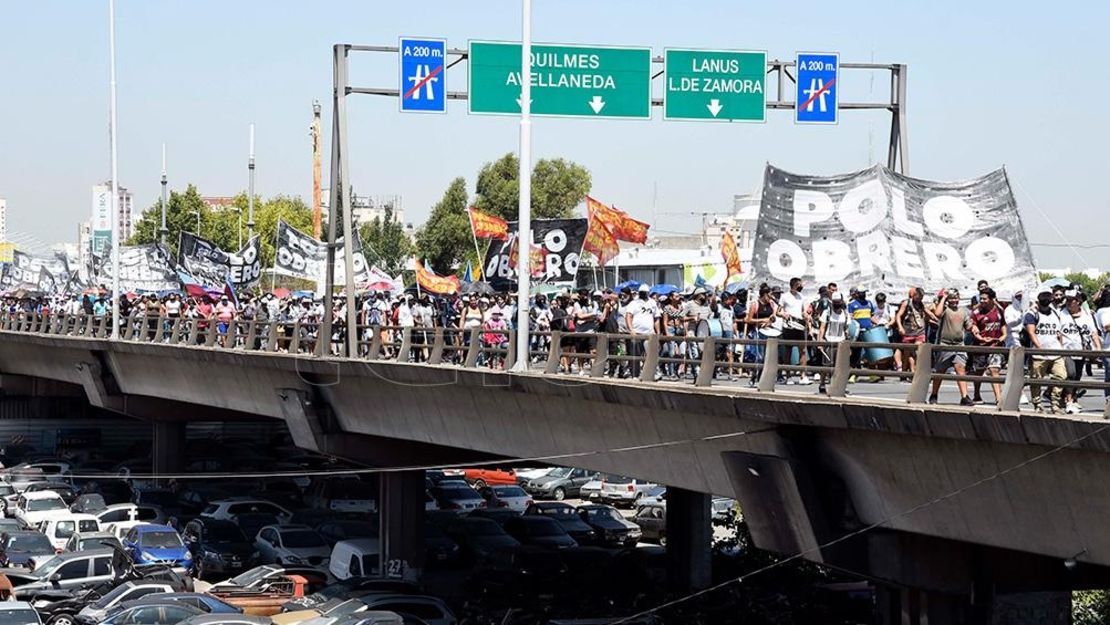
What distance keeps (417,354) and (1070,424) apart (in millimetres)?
18653

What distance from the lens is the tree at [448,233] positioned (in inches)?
3575

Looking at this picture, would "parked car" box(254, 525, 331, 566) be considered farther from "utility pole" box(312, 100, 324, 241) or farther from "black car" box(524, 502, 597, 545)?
"utility pole" box(312, 100, 324, 241)

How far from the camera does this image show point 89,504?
43.9 metres

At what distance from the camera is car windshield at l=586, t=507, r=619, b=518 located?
45000 millimetres

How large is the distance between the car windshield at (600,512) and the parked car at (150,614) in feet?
62.9

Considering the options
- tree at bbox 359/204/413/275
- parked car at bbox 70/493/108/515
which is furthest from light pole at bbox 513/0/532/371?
tree at bbox 359/204/413/275

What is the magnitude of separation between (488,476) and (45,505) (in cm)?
1713

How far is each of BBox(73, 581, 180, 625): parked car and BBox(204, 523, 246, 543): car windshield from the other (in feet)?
28.6

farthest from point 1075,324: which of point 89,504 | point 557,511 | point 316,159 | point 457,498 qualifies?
point 316,159

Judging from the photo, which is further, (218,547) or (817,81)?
(218,547)

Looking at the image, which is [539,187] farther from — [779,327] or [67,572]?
[779,327]

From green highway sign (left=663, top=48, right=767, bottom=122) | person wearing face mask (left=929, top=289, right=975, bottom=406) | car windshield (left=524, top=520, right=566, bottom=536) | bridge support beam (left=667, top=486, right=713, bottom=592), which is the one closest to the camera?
person wearing face mask (left=929, top=289, right=975, bottom=406)

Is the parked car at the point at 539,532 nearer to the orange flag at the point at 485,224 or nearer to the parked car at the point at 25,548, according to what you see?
the orange flag at the point at 485,224

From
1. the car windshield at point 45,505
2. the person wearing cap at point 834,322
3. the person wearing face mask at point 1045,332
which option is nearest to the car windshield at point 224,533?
the car windshield at point 45,505
